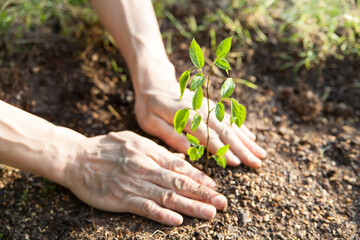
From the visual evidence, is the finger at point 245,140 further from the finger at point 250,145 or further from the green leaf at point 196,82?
the green leaf at point 196,82

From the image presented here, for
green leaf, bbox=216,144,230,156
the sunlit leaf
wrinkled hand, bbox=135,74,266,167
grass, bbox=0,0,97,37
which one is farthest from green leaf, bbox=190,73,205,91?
grass, bbox=0,0,97,37

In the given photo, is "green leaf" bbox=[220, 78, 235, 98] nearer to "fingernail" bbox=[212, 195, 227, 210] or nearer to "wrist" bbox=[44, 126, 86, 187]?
"fingernail" bbox=[212, 195, 227, 210]

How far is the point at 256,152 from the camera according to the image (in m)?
1.84

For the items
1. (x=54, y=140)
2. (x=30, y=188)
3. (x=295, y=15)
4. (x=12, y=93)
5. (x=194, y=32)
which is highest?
(x=295, y=15)

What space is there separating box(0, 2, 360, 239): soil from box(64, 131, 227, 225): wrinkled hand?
0.06 meters

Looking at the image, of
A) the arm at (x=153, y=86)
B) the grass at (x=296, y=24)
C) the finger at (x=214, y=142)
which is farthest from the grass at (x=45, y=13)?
the finger at (x=214, y=142)

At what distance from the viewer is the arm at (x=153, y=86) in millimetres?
1798

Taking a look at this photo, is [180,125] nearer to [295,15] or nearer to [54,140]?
[54,140]

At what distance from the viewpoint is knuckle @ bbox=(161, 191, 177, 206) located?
1.62 metres

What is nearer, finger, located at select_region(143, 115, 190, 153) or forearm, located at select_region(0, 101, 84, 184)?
forearm, located at select_region(0, 101, 84, 184)

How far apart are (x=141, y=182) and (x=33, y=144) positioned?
47cm

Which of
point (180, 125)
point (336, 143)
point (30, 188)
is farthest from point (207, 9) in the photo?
point (30, 188)

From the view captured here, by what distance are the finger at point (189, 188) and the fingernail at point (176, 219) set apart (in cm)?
10

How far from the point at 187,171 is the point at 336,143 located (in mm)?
863
